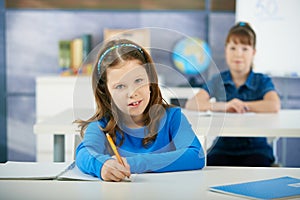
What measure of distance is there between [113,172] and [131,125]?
0.20m

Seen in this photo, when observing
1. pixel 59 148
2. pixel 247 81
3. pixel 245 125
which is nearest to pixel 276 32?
pixel 247 81

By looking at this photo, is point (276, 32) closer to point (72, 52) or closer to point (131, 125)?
point (72, 52)

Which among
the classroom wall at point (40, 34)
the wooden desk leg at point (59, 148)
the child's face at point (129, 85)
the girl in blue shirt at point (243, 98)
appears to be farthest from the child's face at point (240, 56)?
the child's face at point (129, 85)

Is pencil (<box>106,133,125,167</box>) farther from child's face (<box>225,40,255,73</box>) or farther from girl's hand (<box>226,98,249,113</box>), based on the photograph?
child's face (<box>225,40,255,73</box>)

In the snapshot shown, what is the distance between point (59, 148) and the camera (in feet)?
8.30

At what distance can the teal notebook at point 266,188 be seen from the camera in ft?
4.34

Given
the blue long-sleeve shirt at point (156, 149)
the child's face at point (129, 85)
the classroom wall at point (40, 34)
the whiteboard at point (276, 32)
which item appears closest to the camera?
the child's face at point (129, 85)

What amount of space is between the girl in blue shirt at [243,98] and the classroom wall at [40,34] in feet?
5.41

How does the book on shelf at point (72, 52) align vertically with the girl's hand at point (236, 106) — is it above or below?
above

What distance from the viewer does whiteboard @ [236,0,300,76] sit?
14.6 feet

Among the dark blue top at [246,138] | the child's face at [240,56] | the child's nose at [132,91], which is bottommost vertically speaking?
the dark blue top at [246,138]

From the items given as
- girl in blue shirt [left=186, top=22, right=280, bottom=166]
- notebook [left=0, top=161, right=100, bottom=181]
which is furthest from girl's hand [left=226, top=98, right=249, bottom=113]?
notebook [left=0, top=161, right=100, bottom=181]

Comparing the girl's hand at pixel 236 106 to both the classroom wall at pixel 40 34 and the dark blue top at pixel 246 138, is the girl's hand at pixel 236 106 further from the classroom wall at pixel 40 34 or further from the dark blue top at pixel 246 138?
the classroom wall at pixel 40 34

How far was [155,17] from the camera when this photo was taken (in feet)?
16.2
